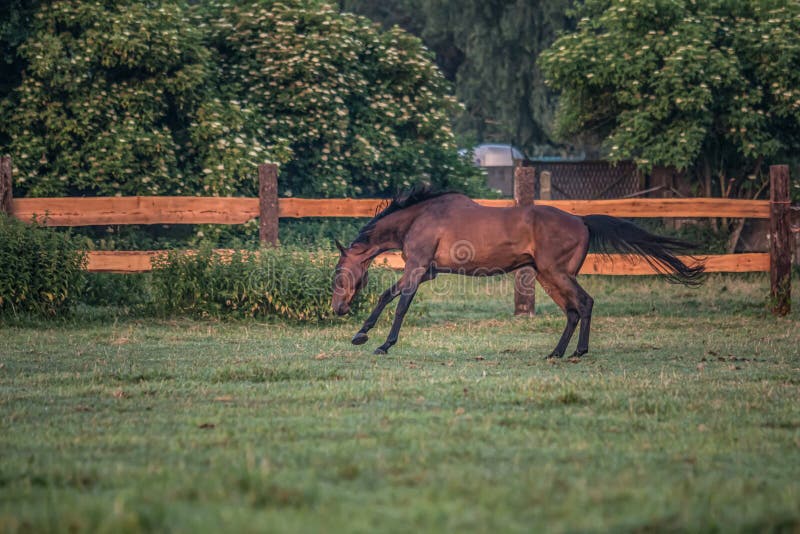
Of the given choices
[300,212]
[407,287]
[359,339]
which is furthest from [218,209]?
[407,287]

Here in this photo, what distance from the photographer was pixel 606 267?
12.9 meters

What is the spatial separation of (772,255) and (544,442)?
28.4 feet

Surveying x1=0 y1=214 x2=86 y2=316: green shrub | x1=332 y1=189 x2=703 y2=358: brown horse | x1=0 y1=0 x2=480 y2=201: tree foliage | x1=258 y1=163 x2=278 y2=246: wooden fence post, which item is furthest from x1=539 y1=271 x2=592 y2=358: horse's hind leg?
x1=0 y1=0 x2=480 y2=201: tree foliage

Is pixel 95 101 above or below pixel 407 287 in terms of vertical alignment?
above

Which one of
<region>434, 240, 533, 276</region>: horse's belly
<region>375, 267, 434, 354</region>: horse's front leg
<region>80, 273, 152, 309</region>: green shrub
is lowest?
<region>80, 273, 152, 309</region>: green shrub

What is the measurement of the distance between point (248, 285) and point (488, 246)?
323 centimetres

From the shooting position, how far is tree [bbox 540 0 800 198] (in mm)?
17938

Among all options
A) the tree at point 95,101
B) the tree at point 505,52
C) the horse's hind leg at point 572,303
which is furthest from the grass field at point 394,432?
the tree at point 505,52

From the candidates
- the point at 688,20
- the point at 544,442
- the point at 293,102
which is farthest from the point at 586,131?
the point at 544,442

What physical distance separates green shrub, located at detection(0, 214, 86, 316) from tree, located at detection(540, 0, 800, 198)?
1089 cm

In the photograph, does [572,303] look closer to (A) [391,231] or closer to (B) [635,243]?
(B) [635,243]

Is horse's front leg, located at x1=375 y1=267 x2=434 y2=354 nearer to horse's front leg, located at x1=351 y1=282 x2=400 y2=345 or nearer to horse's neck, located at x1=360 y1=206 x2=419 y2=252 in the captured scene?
horse's front leg, located at x1=351 y1=282 x2=400 y2=345

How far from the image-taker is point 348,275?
34.3 ft

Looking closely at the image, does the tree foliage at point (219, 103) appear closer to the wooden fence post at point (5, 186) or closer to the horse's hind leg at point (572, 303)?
the wooden fence post at point (5, 186)
